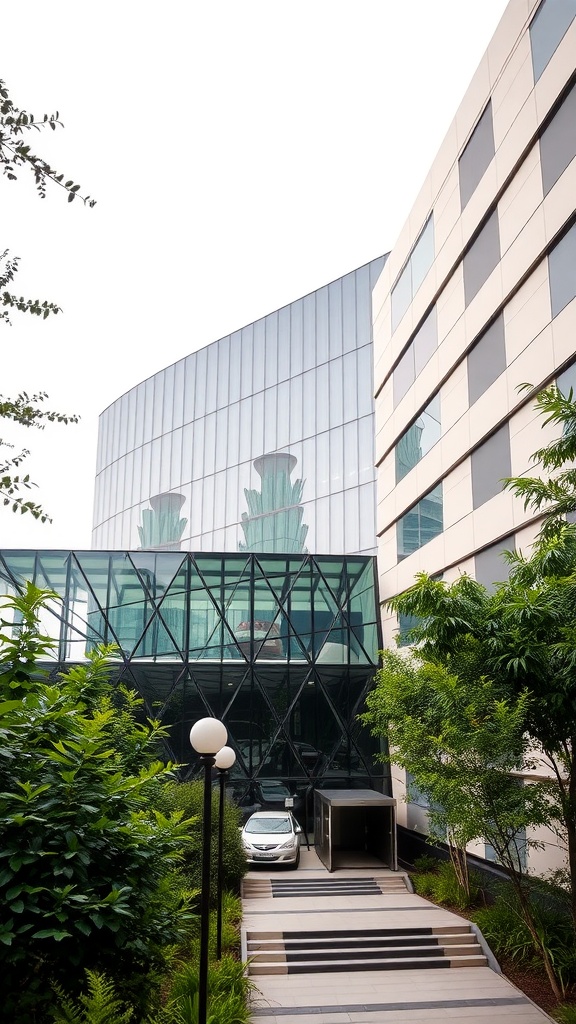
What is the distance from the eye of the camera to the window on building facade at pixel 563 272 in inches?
527

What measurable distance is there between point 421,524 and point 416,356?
491 cm

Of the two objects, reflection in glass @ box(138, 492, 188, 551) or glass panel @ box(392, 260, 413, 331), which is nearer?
glass panel @ box(392, 260, 413, 331)

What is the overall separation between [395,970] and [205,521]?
84.3 feet

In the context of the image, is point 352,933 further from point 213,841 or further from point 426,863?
point 426,863

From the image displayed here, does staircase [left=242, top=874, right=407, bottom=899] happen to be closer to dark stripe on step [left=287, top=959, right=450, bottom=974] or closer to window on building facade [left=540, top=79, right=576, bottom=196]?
dark stripe on step [left=287, top=959, right=450, bottom=974]

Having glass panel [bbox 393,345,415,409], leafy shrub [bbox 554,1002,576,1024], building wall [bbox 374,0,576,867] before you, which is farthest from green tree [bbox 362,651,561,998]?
glass panel [bbox 393,345,415,409]

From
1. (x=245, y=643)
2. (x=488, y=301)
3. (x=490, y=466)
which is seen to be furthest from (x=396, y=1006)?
(x=245, y=643)

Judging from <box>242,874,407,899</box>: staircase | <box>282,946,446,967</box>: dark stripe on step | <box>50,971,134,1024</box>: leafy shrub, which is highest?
<box>50,971,134,1024</box>: leafy shrub

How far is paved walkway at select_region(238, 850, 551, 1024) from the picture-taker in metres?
11.2

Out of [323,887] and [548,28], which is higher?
[548,28]

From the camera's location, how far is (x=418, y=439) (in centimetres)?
2214

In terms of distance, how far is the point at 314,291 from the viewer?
115 ft

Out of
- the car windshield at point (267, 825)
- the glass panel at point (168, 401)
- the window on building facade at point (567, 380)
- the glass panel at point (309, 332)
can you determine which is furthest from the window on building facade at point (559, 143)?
the glass panel at point (168, 401)

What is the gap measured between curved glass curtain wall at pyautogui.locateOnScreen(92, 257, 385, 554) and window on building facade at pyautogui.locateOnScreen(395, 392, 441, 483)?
5946 millimetres
